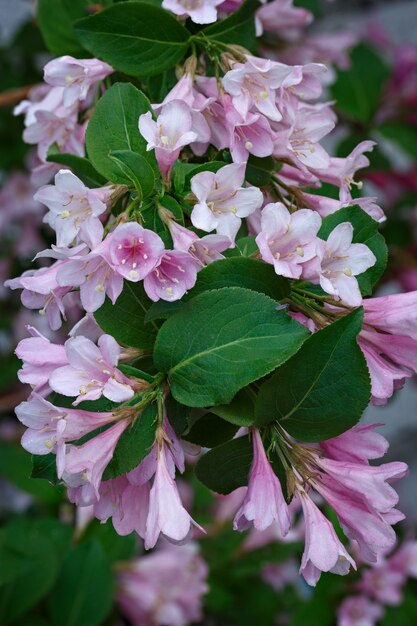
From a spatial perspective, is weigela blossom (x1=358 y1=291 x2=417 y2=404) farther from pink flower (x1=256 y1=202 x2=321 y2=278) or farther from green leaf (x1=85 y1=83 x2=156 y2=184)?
green leaf (x1=85 y1=83 x2=156 y2=184)

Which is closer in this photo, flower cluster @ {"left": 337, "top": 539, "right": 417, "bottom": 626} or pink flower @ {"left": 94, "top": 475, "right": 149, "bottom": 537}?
pink flower @ {"left": 94, "top": 475, "right": 149, "bottom": 537}

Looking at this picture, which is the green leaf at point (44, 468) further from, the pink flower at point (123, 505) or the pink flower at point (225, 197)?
the pink flower at point (225, 197)

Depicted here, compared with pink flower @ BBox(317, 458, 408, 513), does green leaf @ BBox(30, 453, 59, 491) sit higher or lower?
higher

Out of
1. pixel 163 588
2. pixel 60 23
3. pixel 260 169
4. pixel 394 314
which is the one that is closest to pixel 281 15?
pixel 60 23

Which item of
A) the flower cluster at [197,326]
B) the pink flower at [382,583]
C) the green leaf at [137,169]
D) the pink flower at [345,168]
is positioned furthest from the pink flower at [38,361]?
the pink flower at [382,583]

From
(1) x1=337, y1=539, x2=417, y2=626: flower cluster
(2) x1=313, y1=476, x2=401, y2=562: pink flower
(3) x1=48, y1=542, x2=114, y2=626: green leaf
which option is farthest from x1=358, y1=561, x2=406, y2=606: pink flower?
(2) x1=313, y1=476, x2=401, y2=562: pink flower
